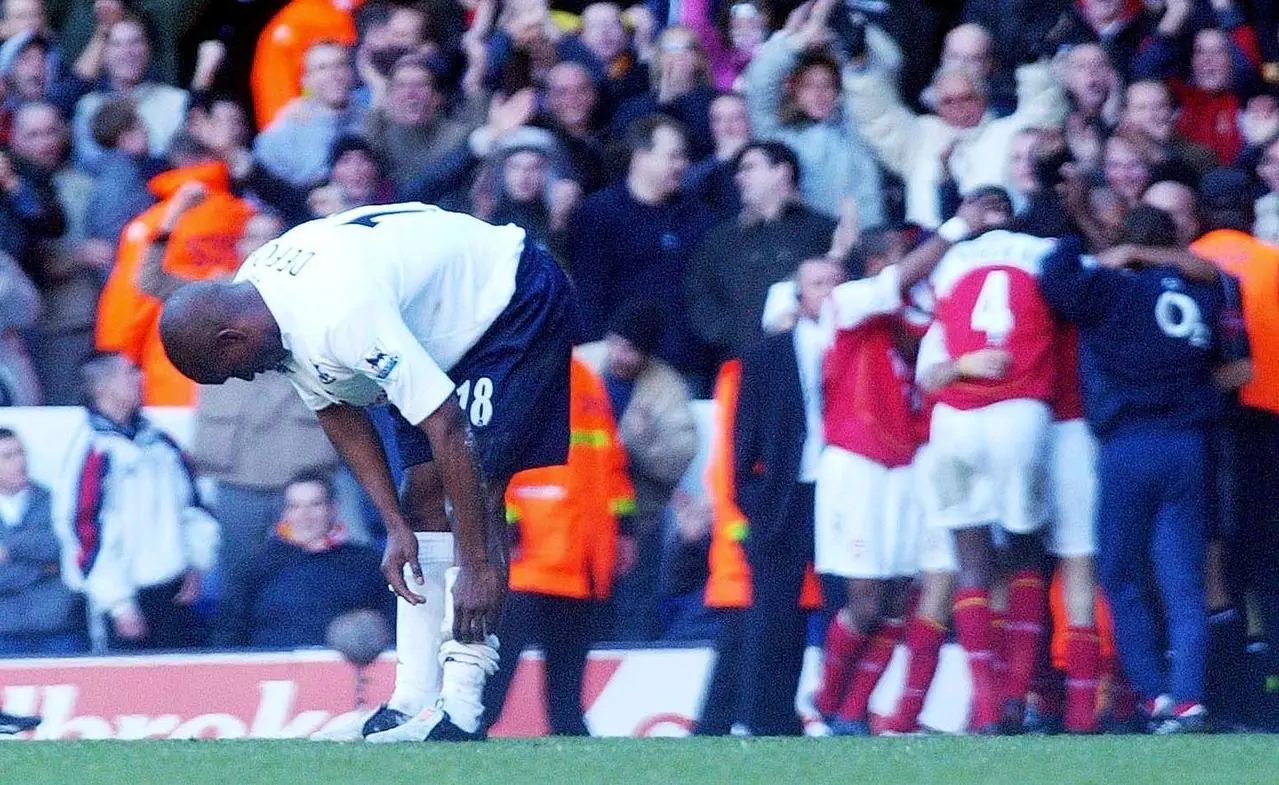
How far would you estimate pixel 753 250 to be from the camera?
10.2 metres

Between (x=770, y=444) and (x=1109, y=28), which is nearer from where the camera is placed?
(x=770, y=444)

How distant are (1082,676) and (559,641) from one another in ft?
6.36

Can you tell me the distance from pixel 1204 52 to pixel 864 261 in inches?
117

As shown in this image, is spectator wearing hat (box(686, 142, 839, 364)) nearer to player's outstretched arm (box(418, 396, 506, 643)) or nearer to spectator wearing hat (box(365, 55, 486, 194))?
spectator wearing hat (box(365, 55, 486, 194))

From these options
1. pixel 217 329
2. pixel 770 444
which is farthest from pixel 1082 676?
pixel 217 329

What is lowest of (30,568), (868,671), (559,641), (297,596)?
(868,671)

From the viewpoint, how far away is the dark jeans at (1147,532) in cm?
880

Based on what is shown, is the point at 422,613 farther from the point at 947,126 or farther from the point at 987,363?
the point at 947,126

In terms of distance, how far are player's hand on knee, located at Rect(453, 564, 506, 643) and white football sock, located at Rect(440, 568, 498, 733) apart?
0.04 m

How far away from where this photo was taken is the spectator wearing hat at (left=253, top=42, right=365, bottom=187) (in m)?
11.1

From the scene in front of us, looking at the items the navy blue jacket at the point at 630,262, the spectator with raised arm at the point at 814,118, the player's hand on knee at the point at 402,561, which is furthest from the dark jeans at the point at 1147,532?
the player's hand on knee at the point at 402,561

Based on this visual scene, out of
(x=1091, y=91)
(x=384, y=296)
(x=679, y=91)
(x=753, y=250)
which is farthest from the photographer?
(x=679, y=91)

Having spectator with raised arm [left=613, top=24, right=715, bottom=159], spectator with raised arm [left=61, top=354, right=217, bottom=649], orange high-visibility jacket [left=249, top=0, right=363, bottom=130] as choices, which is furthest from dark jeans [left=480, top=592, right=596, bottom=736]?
orange high-visibility jacket [left=249, top=0, right=363, bottom=130]

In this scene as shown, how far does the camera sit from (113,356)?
9781 mm
